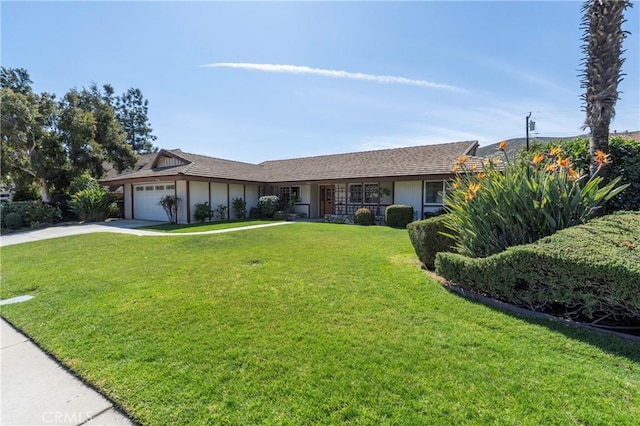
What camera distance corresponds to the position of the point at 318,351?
3131 mm

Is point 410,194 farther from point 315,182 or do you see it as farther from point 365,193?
point 315,182

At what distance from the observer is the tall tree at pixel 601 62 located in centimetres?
524

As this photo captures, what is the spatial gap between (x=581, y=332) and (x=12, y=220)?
22.5 meters

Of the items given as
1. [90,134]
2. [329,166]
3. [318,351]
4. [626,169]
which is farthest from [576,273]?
[90,134]

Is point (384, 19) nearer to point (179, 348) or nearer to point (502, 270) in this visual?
point (502, 270)

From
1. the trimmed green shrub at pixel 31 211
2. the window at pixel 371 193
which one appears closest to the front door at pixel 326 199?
the window at pixel 371 193

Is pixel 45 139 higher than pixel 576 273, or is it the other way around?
pixel 45 139

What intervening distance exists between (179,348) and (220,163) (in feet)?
65.5

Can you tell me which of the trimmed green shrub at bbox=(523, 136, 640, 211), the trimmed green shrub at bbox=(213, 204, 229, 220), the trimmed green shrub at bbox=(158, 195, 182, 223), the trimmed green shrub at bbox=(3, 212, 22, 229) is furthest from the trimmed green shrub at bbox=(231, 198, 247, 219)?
the trimmed green shrub at bbox=(523, 136, 640, 211)

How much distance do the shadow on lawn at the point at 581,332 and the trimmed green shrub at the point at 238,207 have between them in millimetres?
16841

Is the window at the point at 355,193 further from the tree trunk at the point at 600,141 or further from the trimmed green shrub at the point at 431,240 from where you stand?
the tree trunk at the point at 600,141

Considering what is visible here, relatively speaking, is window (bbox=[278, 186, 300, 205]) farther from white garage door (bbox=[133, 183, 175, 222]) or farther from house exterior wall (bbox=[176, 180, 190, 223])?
white garage door (bbox=[133, 183, 175, 222])

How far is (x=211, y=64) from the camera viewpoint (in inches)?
452

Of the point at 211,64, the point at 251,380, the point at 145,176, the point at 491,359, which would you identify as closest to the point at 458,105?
the point at 211,64
